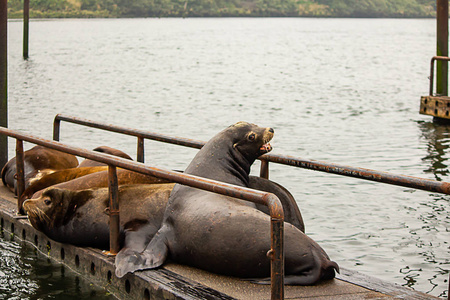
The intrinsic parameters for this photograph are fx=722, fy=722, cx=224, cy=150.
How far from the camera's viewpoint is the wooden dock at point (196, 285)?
16.5 feet

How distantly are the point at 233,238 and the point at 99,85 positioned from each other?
2943 centimetres

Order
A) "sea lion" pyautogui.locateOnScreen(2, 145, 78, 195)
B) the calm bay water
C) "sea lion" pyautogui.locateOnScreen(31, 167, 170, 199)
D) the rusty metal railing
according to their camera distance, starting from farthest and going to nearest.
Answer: the calm bay water, "sea lion" pyautogui.locateOnScreen(2, 145, 78, 195), "sea lion" pyautogui.locateOnScreen(31, 167, 170, 199), the rusty metal railing

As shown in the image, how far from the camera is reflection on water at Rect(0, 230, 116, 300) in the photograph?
6367 mm

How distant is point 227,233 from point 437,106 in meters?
13.1

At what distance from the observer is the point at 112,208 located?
19.1ft

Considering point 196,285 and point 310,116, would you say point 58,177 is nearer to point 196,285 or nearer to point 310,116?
point 196,285

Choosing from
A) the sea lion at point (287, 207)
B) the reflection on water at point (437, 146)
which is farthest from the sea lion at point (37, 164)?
the reflection on water at point (437, 146)

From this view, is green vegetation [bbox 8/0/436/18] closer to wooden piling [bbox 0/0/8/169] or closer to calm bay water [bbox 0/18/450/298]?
calm bay water [bbox 0/18/450/298]

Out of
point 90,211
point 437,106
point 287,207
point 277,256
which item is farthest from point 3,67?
point 437,106

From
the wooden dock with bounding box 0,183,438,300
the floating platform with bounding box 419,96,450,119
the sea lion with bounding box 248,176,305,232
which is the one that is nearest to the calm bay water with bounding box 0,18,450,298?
the floating platform with bounding box 419,96,450,119

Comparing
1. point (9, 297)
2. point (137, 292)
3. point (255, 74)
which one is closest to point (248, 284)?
point (137, 292)

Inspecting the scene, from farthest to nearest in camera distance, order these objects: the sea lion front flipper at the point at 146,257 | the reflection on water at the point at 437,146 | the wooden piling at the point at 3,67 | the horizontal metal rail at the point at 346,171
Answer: the reflection on water at the point at 437,146
the wooden piling at the point at 3,67
the sea lion front flipper at the point at 146,257
the horizontal metal rail at the point at 346,171

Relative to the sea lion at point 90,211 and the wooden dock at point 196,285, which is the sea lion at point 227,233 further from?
the sea lion at point 90,211

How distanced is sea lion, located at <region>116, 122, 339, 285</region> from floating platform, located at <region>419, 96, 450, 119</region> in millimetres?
11959
